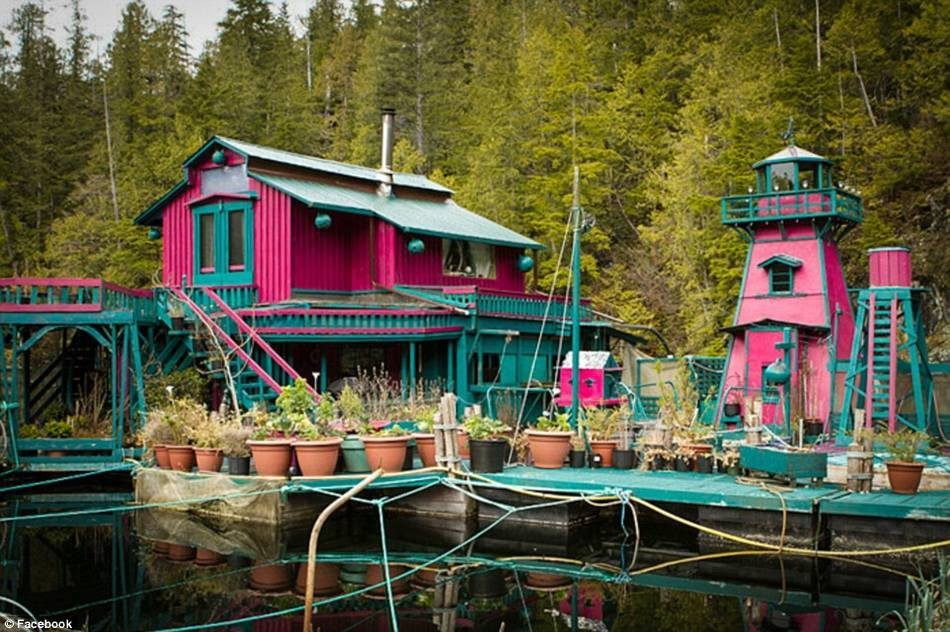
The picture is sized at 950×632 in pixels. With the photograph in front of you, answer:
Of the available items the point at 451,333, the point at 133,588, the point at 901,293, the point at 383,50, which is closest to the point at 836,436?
the point at 901,293

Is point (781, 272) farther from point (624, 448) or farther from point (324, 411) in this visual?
point (324, 411)

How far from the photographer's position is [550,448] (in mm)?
15062

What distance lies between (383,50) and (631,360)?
27.8 m

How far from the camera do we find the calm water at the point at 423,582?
33.1 feet

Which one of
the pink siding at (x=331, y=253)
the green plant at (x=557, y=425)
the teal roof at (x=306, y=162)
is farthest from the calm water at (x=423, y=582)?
Result: the teal roof at (x=306, y=162)

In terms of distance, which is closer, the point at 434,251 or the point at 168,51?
the point at 434,251

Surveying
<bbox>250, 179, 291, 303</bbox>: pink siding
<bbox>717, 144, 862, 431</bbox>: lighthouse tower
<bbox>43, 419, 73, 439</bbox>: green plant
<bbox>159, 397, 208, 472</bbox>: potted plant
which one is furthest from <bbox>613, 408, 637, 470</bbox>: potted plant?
<bbox>43, 419, 73, 439</bbox>: green plant

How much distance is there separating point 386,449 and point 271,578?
10.2ft

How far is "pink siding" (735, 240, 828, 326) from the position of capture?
24.1 m

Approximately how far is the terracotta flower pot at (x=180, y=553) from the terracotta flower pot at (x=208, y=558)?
0.10 meters

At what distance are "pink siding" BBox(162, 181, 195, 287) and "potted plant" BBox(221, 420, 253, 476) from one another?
1154 cm

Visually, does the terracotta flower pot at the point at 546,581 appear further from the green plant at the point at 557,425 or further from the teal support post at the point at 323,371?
the teal support post at the point at 323,371

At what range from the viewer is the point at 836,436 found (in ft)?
64.8

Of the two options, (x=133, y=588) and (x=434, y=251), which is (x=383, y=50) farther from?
(x=133, y=588)
